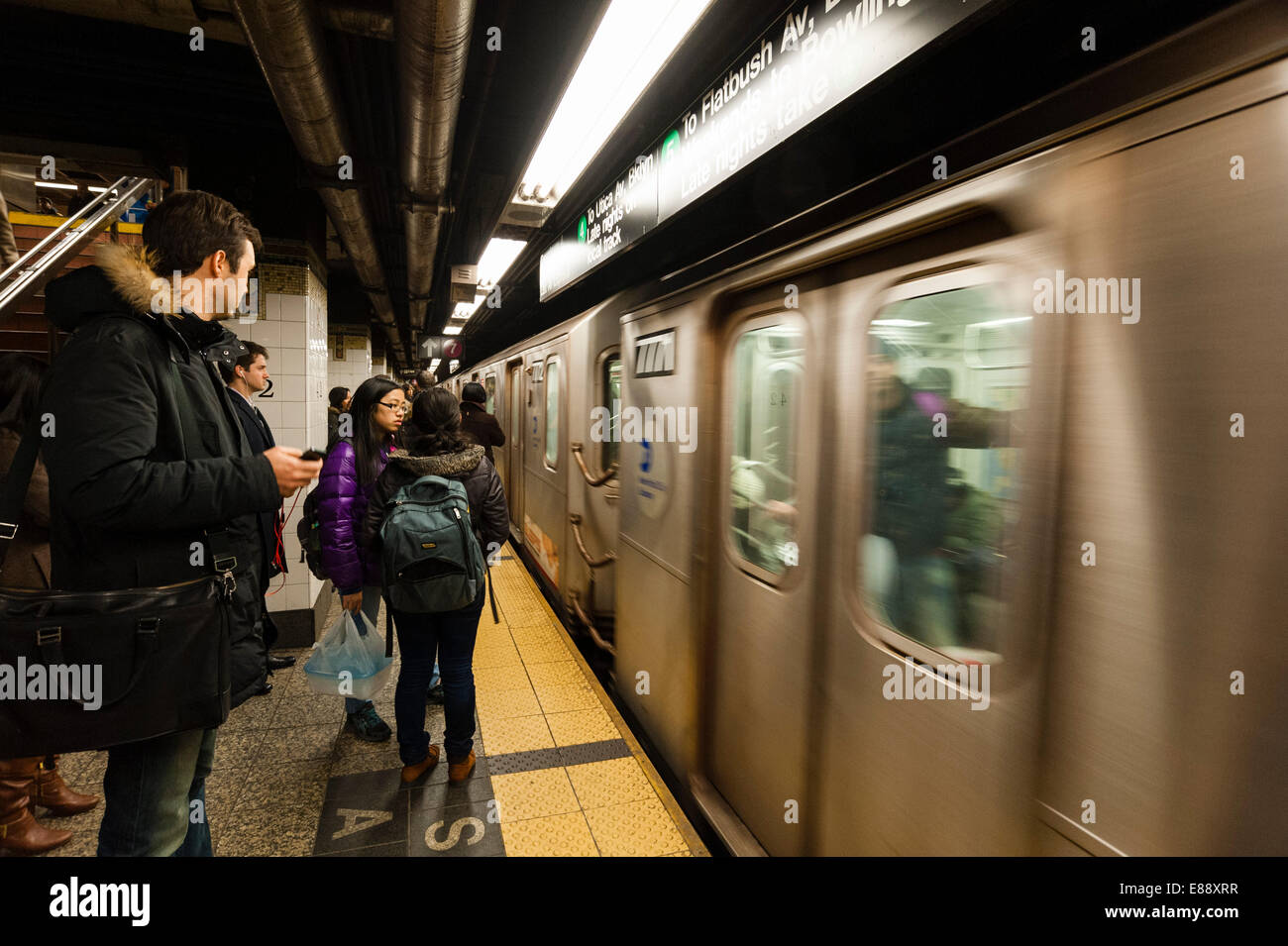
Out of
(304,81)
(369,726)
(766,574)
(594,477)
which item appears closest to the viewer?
(766,574)

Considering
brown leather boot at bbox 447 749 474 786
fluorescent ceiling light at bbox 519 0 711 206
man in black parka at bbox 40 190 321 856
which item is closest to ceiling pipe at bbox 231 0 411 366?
fluorescent ceiling light at bbox 519 0 711 206

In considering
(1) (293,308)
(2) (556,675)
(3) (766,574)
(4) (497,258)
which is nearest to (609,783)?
(2) (556,675)

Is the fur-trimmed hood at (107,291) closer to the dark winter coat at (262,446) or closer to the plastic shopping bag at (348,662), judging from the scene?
the dark winter coat at (262,446)

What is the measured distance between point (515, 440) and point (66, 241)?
424 cm

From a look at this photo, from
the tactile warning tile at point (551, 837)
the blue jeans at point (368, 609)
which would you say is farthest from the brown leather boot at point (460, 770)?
the blue jeans at point (368, 609)

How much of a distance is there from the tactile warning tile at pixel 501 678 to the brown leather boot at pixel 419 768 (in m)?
0.77

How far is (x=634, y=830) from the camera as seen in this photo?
241 centimetres

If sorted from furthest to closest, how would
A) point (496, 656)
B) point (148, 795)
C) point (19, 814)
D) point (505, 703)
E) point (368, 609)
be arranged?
point (496, 656) → point (505, 703) → point (368, 609) → point (19, 814) → point (148, 795)

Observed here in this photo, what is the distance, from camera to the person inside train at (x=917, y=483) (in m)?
1.39

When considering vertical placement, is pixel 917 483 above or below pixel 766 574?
above

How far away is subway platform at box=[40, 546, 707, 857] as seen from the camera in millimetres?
2336

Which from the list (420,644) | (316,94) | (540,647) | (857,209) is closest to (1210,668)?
(857,209)

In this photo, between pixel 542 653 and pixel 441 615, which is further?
pixel 542 653

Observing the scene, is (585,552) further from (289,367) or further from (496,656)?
(289,367)
